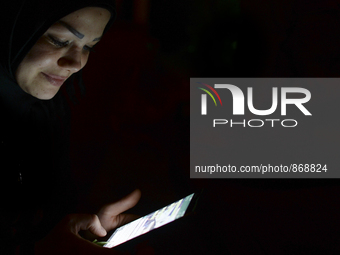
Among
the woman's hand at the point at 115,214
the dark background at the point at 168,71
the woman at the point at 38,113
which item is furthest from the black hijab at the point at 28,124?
the woman's hand at the point at 115,214

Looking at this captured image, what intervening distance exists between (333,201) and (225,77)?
828 millimetres

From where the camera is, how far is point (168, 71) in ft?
4.37

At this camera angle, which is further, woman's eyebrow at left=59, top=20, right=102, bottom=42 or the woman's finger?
the woman's finger

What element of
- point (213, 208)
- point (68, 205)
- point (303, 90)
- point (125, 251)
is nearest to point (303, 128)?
point (303, 90)

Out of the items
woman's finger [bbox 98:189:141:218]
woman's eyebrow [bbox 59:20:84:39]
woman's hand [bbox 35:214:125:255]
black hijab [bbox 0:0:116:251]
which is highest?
woman's eyebrow [bbox 59:20:84:39]

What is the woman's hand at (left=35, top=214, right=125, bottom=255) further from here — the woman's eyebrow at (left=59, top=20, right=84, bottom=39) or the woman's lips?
the woman's eyebrow at (left=59, top=20, right=84, bottom=39)

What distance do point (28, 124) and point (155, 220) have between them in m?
0.60

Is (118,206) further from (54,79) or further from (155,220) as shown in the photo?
(54,79)

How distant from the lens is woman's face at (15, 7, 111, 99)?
74cm

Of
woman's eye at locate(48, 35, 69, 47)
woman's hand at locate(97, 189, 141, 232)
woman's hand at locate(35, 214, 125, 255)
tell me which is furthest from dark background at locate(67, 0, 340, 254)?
woman's eye at locate(48, 35, 69, 47)

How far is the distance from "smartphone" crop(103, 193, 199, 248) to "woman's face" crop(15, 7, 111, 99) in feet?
1.84

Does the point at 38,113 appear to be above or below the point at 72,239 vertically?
above

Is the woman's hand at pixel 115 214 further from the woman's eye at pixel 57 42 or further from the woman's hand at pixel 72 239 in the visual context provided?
the woman's eye at pixel 57 42

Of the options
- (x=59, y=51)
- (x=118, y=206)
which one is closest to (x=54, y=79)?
(x=59, y=51)
